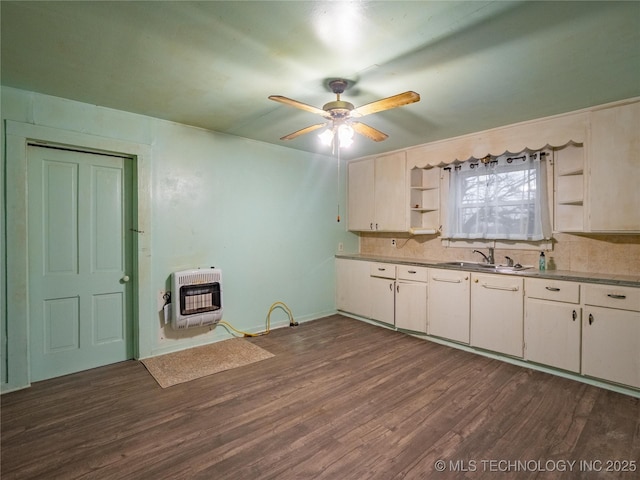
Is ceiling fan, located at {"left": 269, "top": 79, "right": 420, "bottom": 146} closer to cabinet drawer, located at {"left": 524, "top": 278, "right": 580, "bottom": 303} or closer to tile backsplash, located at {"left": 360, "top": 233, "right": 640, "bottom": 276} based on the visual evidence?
cabinet drawer, located at {"left": 524, "top": 278, "right": 580, "bottom": 303}

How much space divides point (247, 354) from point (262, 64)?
2.75 meters

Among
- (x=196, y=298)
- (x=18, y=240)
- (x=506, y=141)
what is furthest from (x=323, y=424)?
(x=506, y=141)

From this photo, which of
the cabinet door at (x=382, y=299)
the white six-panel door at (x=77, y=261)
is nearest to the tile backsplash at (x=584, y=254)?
the cabinet door at (x=382, y=299)

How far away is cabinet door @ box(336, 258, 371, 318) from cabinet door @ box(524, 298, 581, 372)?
78.8 inches

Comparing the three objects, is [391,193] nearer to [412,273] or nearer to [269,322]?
[412,273]

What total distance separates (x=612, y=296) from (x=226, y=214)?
3838mm

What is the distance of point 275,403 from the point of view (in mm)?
2445

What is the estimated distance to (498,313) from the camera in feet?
10.6

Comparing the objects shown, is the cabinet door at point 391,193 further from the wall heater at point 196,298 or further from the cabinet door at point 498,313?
the wall heater at point 196,298

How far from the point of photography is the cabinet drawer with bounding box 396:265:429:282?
3866mm

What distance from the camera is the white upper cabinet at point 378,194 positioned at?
14.5ft

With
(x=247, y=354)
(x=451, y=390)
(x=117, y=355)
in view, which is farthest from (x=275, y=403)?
(x=117, y=355)

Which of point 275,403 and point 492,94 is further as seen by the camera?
point 492,94

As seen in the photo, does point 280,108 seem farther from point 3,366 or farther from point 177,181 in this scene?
point 3,366
